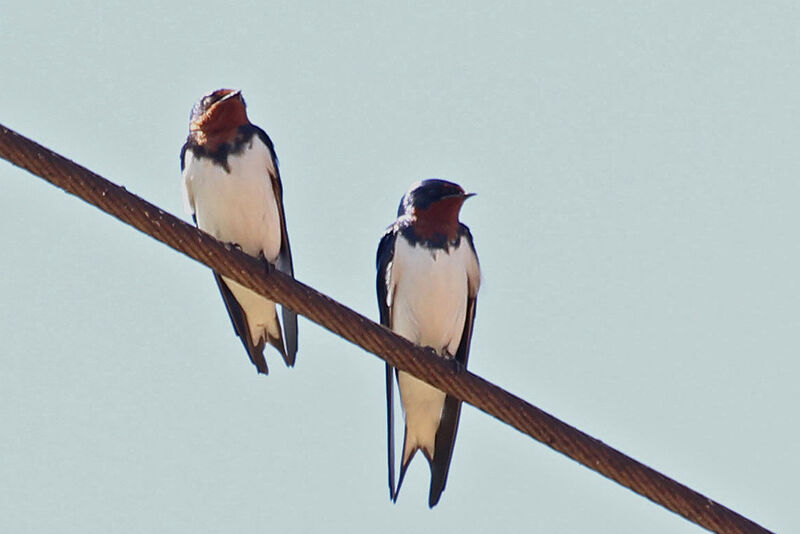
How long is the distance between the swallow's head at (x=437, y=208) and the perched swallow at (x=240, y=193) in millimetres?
606

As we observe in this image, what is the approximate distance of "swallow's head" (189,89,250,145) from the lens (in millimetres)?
6203

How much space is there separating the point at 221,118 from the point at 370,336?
7.53ft

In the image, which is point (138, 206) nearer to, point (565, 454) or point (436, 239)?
point (565, 454)

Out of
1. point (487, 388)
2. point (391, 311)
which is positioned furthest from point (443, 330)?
point (487, 388)

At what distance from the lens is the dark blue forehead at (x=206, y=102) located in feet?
20.7

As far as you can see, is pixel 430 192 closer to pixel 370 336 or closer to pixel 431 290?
pixel 431 290

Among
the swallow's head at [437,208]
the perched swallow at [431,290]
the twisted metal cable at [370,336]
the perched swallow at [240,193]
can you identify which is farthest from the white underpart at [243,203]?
the twisted metal cable at [370,336]

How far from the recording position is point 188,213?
6406 millimetres

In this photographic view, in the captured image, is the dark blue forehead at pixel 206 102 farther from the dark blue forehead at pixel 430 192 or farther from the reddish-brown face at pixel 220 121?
the dark blue forehead at pixel 430 192

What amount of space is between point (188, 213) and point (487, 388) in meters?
2.52

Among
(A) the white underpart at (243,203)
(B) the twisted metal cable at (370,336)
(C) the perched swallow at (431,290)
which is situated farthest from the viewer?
(A) the white underpart at (243,203)

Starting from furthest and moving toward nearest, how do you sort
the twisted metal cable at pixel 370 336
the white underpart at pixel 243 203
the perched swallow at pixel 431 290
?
the white underpart at pixel 243 203
the perched swallow at pixel 431 290
the twisted metal cable at pixel 370 336

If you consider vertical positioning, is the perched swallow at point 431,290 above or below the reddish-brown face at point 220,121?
below

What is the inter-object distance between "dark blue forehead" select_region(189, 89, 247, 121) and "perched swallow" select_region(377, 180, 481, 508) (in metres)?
0.83
